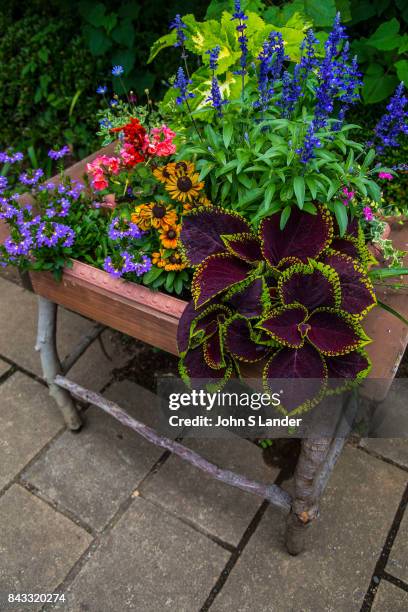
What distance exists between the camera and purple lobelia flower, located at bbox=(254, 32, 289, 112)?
146 centimetres

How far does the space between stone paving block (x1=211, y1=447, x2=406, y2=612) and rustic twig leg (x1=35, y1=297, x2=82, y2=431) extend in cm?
87

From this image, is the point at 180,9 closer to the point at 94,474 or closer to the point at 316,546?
the point at 94,474

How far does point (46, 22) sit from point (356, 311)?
289 cm

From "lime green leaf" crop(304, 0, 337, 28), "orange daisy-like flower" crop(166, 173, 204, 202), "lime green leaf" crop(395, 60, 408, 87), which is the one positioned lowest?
"orange daisy-like flower" crop(166, 173, 204, 202)

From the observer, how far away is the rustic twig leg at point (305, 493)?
5.03 feet

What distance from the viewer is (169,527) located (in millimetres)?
2004

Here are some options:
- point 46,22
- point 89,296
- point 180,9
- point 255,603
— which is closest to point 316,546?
point 255,603

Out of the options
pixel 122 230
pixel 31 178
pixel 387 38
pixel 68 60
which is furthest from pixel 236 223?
pixel 68 60

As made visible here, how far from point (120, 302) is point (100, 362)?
3.48 feet

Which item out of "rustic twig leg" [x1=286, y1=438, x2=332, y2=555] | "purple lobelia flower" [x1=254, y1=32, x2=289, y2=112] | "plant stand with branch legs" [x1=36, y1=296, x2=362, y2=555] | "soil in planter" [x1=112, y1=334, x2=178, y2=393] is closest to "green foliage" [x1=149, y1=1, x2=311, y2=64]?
"purple lobelia flower" [x1=254, y1=32, x2=289, y2=112]

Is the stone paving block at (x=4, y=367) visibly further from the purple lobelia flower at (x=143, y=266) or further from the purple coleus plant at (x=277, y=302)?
the purple coleus plant at (x=277, y=302)

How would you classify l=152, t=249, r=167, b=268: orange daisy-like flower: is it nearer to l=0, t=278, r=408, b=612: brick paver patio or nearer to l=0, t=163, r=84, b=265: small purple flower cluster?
l=0, t=163, r=84, b=265: small purple flower cluster

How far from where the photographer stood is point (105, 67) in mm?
3082

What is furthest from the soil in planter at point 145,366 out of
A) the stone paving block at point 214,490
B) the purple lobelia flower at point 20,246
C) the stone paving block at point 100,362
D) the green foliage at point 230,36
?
the green foliage at point 230,36
